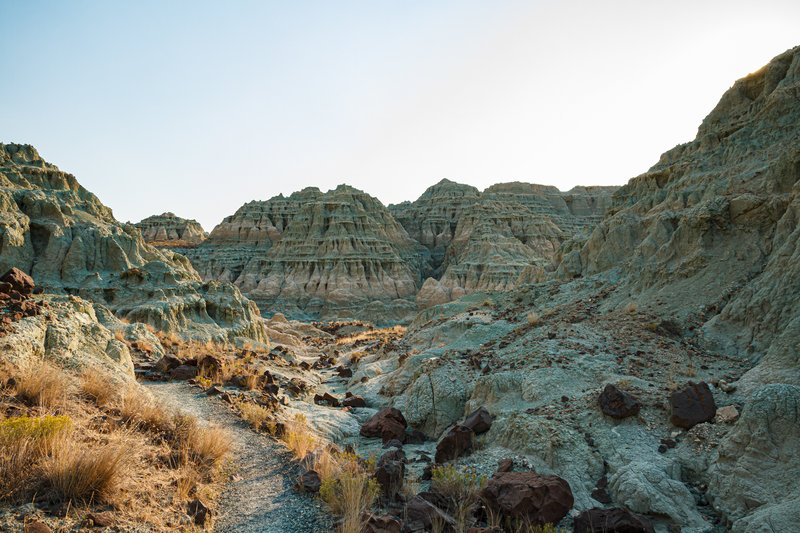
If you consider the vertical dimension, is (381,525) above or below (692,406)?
below

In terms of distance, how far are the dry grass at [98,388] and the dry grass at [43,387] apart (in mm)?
314

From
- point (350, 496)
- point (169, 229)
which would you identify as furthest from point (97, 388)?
point (169, 229)

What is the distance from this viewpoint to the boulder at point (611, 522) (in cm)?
509

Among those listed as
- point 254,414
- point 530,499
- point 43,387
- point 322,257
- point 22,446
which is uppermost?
point 322,257

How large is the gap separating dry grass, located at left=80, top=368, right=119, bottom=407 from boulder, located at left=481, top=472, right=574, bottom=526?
6056mm

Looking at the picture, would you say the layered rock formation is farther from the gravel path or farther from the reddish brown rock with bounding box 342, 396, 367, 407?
the gravel path

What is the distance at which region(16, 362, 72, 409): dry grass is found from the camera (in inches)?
239

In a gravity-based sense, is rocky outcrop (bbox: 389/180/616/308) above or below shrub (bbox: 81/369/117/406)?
above

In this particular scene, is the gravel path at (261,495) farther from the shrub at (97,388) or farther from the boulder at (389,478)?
the shrub at (97,388)

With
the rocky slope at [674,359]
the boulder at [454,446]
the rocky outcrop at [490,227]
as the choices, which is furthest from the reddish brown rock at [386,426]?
the rocky outcrop at [490,227]

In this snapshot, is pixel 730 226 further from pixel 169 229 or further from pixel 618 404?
pixel 169 229

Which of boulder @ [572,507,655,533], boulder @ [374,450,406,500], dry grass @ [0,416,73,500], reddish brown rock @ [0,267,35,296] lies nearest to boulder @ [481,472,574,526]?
boulder @ [572,507,655,533]

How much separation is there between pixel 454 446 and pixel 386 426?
2217 mm

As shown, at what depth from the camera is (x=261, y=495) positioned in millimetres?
6238
